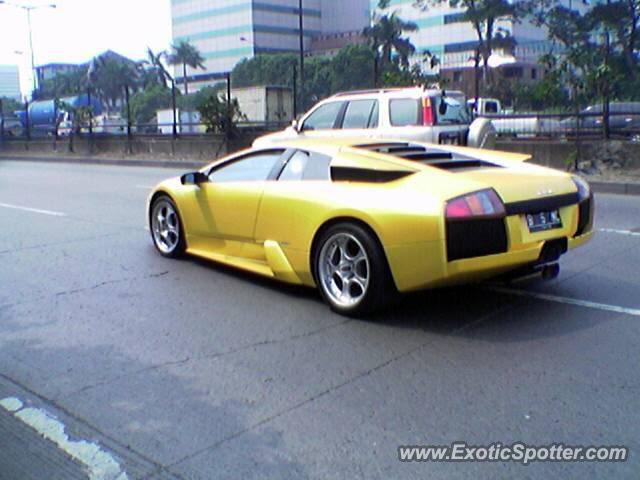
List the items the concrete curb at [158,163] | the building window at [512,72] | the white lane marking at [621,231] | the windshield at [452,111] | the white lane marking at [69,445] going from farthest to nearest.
Result: the building window at [512,72] → the concrete curb at [158,163] → the windshield at [452,111] → the white lane marking at [621,231] → the white lane marking at [69,445]

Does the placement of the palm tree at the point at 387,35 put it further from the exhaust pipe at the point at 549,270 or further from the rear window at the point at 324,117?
the exhaust pipe at the point at 549,270

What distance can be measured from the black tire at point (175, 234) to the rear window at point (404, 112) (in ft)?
18.3

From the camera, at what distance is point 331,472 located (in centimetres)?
326

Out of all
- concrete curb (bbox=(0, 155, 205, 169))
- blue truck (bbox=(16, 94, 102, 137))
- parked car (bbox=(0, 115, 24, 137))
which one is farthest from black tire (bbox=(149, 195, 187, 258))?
blue truck (bbox=(16, 94, 102, 137))

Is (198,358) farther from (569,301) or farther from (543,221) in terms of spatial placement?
(569,301)

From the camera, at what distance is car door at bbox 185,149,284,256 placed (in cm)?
640

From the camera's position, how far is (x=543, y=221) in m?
5.29

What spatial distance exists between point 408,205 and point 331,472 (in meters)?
2.31

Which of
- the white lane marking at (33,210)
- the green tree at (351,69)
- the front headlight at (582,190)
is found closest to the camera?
the front headlight at (582,190)

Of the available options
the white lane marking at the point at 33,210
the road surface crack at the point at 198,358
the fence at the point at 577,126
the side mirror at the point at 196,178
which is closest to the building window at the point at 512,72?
the fence at the point at 577,126

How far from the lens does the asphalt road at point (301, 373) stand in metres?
3.47

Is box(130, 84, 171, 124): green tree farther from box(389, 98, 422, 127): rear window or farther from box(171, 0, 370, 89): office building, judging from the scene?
box(389, 98, 422, 127): rear window

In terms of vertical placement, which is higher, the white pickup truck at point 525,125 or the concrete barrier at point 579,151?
the white pickup truck at point 525,125

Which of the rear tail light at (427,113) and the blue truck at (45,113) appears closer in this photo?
the rear tail light at (427,113)
